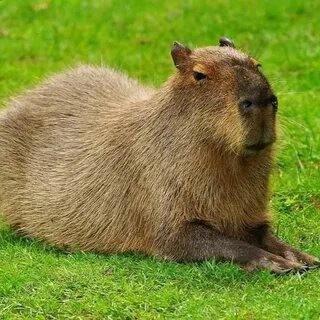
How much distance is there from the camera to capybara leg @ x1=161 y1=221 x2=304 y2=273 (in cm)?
664

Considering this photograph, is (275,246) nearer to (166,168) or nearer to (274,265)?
(274,265)

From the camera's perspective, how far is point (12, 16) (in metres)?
14.2

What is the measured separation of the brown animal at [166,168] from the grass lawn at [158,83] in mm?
160

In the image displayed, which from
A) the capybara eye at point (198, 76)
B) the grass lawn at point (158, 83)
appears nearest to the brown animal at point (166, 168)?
the capybara eye at point (198, 76)

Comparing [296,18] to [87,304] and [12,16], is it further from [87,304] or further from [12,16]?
[87,304]

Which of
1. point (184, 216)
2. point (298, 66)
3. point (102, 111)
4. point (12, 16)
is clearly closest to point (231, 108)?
point (184, 216)

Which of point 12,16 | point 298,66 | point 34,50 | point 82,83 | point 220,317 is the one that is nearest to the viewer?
point 220,317

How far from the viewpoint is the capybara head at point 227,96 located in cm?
671

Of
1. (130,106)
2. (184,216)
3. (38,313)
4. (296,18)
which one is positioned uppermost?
(296,18)

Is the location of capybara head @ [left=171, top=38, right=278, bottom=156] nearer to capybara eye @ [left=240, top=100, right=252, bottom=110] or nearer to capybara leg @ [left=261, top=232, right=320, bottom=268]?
capybara eye @ [left=240, top=100, right=252, bottom=110]

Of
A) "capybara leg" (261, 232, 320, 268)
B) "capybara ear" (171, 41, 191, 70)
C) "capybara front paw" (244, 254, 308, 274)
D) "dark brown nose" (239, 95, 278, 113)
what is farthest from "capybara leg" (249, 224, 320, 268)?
"capybara ear" (171, 41, 191, 70)

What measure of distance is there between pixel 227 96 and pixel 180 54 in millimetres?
529

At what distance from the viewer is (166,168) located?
7.09m

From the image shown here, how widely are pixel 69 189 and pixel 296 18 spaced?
667 centimetres
